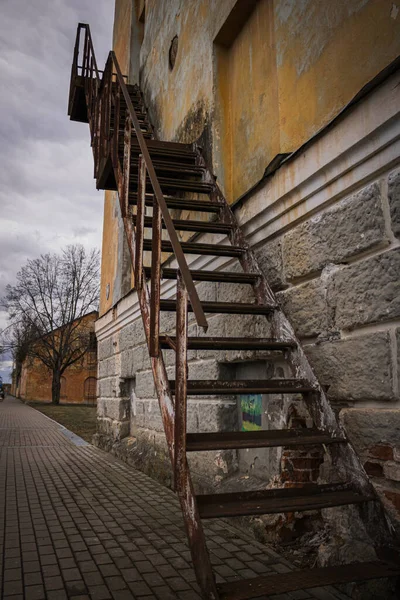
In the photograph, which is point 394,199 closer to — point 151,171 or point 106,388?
point 151,171

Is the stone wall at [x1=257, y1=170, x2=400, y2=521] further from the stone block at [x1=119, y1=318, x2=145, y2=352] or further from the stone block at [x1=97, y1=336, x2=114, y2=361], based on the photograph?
the stone block at [x1=97, y1=336, x2=114, y2=361]

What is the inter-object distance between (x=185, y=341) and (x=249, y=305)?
93 centimetres

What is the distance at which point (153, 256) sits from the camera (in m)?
3.28

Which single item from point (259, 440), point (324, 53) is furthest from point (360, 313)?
point (324, 53)

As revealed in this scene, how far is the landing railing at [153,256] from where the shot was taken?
2.48 metres

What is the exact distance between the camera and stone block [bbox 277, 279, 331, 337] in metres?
3.25

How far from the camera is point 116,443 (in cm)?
838

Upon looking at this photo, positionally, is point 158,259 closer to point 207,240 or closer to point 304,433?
point 304,433

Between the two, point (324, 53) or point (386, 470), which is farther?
point (324, 53)

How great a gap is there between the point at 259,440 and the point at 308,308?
45.4 inches

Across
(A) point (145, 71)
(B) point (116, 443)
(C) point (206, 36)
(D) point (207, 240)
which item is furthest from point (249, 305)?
(A) point (145, 71)

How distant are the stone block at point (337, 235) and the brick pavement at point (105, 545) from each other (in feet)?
6.33

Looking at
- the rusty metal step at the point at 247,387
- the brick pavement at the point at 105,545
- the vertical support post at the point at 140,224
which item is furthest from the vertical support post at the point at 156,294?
the brick pavement at the point at 105,545

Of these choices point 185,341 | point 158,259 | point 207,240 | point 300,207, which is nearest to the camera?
point 185,341
